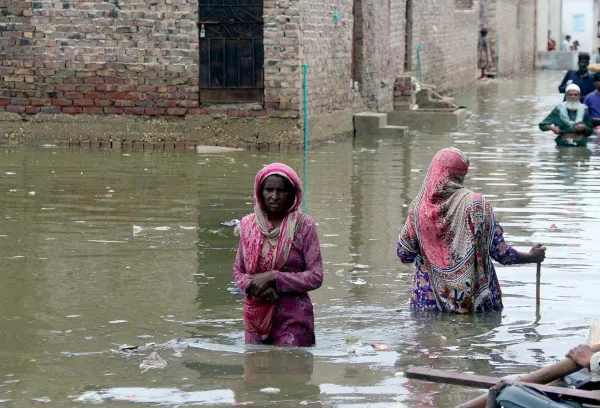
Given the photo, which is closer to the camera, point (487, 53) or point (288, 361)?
point (288, 361)

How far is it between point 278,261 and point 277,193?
36 centimetres

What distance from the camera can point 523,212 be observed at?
1155 centimetres

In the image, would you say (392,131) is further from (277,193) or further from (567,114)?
(277,193)

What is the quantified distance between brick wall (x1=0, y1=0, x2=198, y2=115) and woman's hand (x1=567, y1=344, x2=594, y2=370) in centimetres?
1254

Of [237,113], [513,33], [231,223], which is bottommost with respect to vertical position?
[231,223]

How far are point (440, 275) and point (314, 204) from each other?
463 cm

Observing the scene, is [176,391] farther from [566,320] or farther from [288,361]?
[566,320]

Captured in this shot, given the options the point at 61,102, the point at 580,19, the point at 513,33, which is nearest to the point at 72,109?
the point at 61,102

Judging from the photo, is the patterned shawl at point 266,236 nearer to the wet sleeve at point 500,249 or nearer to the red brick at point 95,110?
the wet sleeve at point 500,249

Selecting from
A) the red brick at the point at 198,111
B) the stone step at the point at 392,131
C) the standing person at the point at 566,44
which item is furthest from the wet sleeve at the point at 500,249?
the standing person at the point at 566,44

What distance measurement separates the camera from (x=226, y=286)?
8.54 metres

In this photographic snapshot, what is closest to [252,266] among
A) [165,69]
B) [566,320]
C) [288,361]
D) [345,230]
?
[288,361]

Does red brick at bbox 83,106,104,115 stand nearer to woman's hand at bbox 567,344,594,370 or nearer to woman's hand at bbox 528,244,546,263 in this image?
woman's hand at bbox 528,244,546,263

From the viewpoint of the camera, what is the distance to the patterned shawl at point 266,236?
6.25 meters
